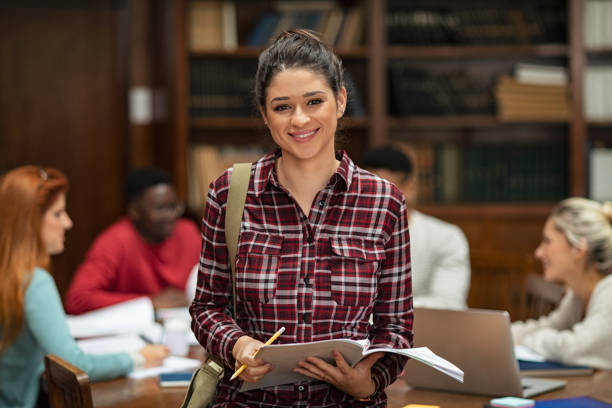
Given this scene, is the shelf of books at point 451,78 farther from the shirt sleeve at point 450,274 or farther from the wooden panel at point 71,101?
the shirt sleeve at point 450,274

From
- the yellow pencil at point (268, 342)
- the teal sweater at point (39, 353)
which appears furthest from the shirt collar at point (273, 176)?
the teal sweater at point (39, 353)

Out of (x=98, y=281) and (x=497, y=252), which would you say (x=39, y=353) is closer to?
(x=98, y=281)

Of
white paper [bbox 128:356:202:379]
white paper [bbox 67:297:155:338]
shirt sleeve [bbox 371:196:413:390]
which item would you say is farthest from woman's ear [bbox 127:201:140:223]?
shirt sleeve [bbox 371:196:413:390]

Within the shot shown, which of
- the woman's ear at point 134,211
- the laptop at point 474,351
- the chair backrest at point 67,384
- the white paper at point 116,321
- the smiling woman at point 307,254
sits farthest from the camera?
the woman's ear at point 134,211

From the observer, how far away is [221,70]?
4.86 metres

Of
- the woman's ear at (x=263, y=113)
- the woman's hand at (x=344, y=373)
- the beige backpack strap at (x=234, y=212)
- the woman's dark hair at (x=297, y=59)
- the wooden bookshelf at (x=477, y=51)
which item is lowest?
the woman's hand at (x=344, y=373)

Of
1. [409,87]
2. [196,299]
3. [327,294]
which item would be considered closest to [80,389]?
[196,299]

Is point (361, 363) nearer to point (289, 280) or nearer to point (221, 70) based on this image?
point (289, 280)

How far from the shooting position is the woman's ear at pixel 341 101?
1.67 metres

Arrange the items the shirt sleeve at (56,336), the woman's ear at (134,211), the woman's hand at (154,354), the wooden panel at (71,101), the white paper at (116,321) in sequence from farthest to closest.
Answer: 1. the wooden panel at (71,101)
2. the woman's ear at (134,211)
3. the white paper at (116,321)
4. the woman's hand at (154,354)
5. the shirt sleeve at (56,336)

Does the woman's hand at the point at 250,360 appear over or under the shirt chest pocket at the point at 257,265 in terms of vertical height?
under

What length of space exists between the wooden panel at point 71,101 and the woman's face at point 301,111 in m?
3.71

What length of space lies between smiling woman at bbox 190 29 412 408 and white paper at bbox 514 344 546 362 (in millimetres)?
926

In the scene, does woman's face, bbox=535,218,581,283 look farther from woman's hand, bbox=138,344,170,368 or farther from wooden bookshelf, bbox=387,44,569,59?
wooden bookshelf, bbox=387,44,569,59
